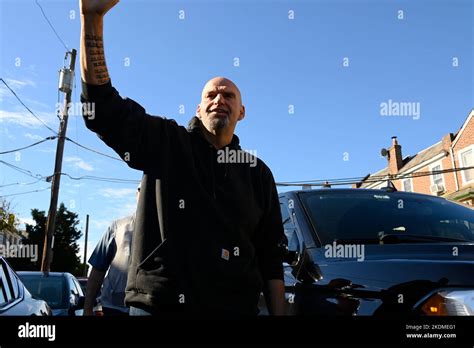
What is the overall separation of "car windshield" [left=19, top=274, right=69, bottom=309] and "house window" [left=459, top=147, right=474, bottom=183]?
21.9 metres

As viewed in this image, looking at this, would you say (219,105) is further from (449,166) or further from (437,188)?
(437,188)

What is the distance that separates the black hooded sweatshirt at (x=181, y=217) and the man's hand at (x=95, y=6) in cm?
29

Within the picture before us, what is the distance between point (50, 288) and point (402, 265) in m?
6.40

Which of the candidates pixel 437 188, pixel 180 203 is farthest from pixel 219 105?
pixel 437 188

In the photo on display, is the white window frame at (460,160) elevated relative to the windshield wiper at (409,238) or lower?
elevated

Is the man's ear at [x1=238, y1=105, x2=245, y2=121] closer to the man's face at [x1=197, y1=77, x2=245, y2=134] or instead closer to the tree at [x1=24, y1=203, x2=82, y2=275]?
the man's face at [x1=197, y1=77, x2=245, y2=134]

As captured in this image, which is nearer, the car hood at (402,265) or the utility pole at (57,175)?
the car hood at (402,265)

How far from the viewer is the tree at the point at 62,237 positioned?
1288 inches

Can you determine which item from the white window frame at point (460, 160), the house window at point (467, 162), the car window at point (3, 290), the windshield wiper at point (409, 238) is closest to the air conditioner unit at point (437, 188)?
the white window frame at point (460, 160)

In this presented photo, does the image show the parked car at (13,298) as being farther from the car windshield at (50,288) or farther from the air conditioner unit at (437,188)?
the air conditioner unit at (437,188)

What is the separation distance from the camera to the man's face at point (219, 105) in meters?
2.23

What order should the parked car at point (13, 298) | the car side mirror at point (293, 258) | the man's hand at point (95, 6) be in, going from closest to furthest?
1. the man's hand at point (95, 6)
2. the parked car at point (13, 298)
3. the car side mirror at point (293, 258)

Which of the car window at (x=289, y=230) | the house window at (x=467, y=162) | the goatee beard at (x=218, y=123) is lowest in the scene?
the car window at (x=289, y=230)

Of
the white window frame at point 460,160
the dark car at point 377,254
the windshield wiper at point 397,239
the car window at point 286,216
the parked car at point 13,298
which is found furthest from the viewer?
the white window frame at point 460,160
